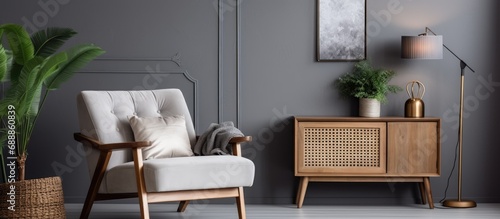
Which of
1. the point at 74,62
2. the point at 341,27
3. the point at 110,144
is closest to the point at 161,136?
the point at 110,144

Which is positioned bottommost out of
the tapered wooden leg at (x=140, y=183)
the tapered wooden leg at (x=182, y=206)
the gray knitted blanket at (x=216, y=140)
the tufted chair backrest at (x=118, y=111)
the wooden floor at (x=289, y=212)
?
the wooden floor at (x=289, y=212)

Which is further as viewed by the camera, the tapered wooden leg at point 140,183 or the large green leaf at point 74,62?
the large green leaf at point 74,62

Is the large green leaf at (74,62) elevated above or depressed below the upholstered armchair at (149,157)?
above

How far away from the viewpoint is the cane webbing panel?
502 centimetres

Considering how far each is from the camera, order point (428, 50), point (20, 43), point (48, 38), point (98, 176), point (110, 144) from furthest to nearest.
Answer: point (428, 50), point (48, 38), point (98, 176), point (110, 144), point (20, 43)

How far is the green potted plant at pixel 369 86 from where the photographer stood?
5.10m

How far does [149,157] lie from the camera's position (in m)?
4.48

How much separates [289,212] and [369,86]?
0.98 m

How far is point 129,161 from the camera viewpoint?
15.0 feet

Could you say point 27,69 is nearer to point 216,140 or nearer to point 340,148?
point 216,140

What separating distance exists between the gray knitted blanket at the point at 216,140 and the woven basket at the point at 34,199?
2.86 feet

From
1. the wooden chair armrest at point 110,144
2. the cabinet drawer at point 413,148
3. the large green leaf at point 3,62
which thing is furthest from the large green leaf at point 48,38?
the cabinet drawer at point 413,148

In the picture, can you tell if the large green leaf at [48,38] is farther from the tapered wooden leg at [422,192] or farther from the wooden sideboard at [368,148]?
the tapered wooden leg at [422,192]

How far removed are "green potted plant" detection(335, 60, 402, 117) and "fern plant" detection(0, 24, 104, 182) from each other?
177cm
